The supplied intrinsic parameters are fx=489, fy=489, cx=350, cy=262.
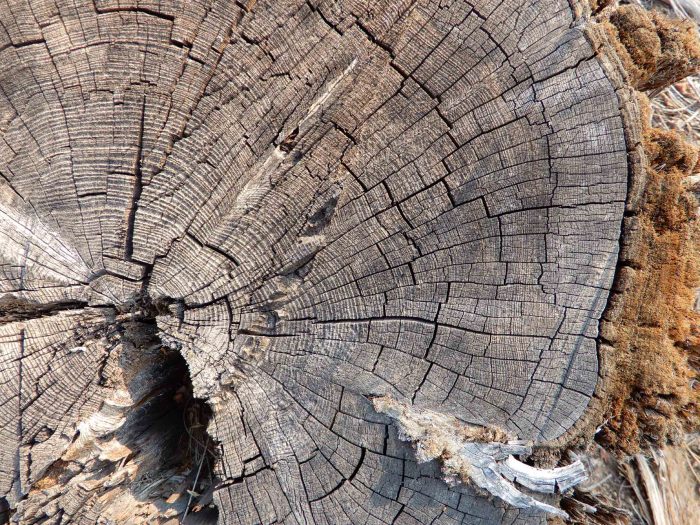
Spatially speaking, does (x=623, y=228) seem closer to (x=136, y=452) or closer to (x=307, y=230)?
(x=307, y=230)

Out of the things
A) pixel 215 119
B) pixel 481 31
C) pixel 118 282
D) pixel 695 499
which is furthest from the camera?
pixel 695 499

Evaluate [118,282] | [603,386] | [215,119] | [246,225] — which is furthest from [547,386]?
[118,282]

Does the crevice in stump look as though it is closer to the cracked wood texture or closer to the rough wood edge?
the cracked wood texture

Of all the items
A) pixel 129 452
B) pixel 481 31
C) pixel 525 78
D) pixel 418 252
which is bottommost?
pixel 129 452

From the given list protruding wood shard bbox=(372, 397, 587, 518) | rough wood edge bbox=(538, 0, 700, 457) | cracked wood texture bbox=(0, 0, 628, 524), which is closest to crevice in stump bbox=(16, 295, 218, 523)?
cracked wood texture bbox=(0, 0, 628, 524)

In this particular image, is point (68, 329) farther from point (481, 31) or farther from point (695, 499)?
point (695, 499)

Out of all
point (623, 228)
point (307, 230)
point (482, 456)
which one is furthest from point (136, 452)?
point (623, 228)

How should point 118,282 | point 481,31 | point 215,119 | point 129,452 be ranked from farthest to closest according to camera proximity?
1. point 129,452
2. point 118,282
3. point 215,119
4. point 481,31

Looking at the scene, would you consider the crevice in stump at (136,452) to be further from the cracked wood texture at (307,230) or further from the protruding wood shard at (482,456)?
the protruding wood shard at (482,456)
